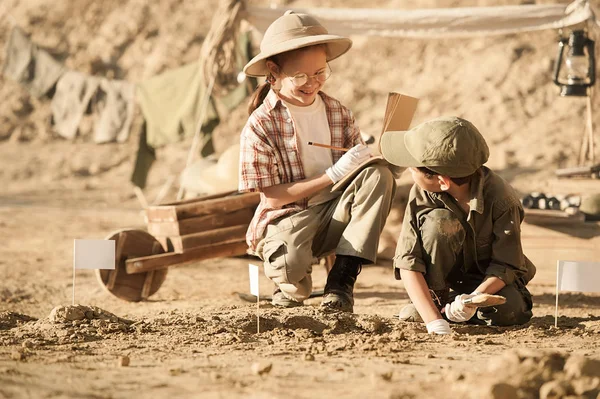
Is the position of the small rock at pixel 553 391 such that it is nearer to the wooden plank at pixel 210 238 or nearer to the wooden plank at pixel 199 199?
the wooden plank at pixel 210 238

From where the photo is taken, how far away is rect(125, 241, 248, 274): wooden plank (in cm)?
472

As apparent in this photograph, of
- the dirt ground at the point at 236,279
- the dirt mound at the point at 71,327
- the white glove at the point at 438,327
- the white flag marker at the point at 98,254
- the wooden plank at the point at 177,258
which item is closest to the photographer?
the dirt ground at the point at 236,279

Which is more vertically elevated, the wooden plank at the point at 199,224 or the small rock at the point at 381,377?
the wooden plank at the point at 199,224

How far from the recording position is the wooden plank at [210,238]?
15.7 ft

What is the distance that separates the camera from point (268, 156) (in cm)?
410

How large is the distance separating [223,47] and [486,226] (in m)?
3.68

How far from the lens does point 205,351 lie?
121 inches

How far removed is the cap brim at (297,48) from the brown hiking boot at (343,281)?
95 centimetres

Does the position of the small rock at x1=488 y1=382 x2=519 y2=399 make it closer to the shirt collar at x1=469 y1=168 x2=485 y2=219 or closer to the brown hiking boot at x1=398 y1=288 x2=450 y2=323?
the shirt collar at x1=469 y1=168 x2=485 y2=219

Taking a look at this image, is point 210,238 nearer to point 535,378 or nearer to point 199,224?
point 199,224

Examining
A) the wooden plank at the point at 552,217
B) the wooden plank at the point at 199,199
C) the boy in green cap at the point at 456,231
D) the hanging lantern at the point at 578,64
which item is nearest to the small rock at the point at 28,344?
the boy in green cap at the point at 456,231

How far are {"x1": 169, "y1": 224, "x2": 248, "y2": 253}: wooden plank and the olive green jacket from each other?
151cm

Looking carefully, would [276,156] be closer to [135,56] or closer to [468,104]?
[468,104]

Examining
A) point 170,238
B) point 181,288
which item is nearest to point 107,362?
point 170,238
